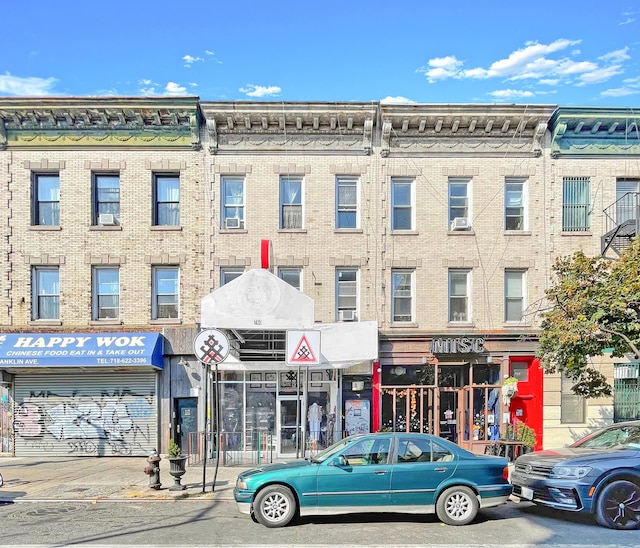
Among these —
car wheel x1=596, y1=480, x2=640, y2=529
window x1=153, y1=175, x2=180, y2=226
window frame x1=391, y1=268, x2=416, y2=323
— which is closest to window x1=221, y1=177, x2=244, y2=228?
window x1=153, y1=175, x2=180, y2=226

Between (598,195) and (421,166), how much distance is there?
18.0 feet

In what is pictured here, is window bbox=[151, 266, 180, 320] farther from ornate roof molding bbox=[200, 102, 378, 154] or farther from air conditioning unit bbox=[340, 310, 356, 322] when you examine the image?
air conditioning unit bbox=[340, 310, 356, 322]

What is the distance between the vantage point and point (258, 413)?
53.5 ft

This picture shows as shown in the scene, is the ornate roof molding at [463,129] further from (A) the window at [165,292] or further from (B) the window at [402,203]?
(A) the window at [165,292]

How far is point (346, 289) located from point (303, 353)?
5265 millimetres

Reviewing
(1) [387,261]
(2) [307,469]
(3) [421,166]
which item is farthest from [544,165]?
(2) [307,469]

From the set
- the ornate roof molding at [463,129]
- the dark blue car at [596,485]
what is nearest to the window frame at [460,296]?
the ornate roof molding at [463,129]

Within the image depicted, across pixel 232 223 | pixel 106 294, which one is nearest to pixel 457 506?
pixel 232 223

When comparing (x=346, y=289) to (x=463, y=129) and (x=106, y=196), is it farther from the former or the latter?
(x=106, y=196)

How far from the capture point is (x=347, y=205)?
1689cm

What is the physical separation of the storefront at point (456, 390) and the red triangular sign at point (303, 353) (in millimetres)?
5015

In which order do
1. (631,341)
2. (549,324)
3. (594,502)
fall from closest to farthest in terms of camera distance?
1. (594,502)
2. (631,341)
3. (549,324)

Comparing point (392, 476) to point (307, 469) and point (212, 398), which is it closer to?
point (307, 469)

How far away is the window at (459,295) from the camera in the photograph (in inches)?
658
